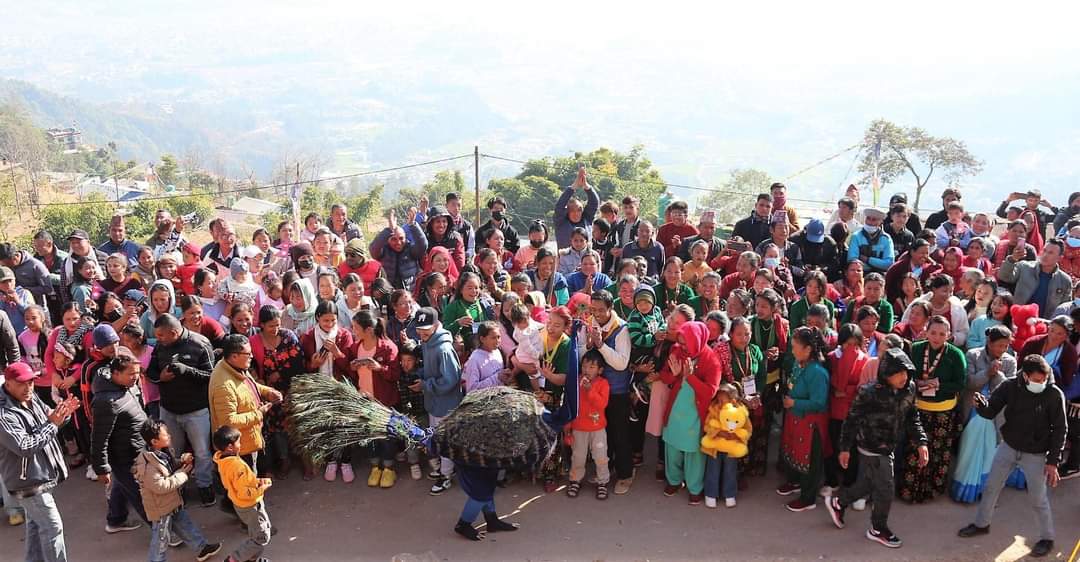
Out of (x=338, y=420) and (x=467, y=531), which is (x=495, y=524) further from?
(x=338, y=420)

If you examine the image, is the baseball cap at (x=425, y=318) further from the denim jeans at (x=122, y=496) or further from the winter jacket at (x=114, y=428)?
the denim jeans at (x=122, y=496)

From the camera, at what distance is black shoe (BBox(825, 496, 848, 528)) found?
5500mm

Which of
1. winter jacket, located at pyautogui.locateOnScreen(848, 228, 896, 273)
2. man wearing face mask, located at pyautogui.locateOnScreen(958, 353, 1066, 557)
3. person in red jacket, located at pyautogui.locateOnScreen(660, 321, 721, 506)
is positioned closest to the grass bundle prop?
person in red jacket, located at pyautogui.locateOnScreen(660, 321, 721, 506)

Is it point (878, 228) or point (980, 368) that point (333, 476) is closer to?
point (980, 368)

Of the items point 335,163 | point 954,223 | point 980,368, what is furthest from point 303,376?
point 335,163

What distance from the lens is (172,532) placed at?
5219mm

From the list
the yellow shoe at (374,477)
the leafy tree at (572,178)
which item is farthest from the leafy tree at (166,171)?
the yellow shoe at (374,477)

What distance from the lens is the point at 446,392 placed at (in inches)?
230

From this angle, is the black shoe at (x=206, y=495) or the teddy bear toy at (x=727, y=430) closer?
the teddy bear toy at (x=727, y=430)

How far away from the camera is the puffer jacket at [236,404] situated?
17.3 ft

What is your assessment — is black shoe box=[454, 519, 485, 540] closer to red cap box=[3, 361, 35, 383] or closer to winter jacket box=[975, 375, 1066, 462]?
red cap box=[3, 361, 35, 383]

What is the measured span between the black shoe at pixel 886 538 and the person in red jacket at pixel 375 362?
11.4ft

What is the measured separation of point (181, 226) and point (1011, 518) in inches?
327

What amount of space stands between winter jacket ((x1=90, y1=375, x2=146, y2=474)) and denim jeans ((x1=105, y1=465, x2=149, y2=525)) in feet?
0.16
